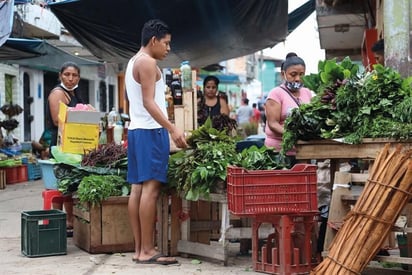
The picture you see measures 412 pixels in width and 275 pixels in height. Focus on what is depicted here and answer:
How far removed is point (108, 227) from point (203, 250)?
3.20ft

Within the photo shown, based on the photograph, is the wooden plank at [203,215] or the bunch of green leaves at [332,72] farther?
the wooden plank at [203,215]

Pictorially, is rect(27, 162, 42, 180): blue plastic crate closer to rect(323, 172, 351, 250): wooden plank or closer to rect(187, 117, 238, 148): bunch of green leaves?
rect(187, 117, 238, 148): bunch of green leaves

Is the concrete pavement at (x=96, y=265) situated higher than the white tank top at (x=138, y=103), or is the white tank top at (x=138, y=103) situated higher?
the white tank top at (x=138, y=103)

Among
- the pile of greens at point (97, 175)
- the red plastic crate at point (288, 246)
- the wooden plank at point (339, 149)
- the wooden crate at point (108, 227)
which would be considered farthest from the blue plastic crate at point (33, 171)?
the wooden plank at point (339, 149)

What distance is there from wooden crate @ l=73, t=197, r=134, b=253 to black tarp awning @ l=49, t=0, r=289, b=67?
386cm

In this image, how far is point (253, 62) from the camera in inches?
2894

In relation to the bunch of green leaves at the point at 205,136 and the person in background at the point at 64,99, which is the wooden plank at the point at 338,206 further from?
the person in background at the point at 64,99

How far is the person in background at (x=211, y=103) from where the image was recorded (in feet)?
27.9

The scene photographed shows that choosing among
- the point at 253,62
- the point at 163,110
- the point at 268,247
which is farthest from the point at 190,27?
the point at 253,62

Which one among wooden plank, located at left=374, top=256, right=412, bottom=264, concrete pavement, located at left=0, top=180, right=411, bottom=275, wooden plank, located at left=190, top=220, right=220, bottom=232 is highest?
wooden plank, located at left=190, top=220, right=220, bottom=232

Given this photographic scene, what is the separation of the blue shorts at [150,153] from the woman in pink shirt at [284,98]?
1.10 metres

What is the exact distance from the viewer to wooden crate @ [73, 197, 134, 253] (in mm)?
5664

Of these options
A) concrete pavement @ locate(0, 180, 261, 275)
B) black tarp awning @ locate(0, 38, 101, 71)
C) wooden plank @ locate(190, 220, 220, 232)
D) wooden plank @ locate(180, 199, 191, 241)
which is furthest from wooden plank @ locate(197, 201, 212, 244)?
black tarp awning @ locate(0, 38, 101, 71)

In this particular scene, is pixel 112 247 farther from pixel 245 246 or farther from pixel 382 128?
pixel 382 128
